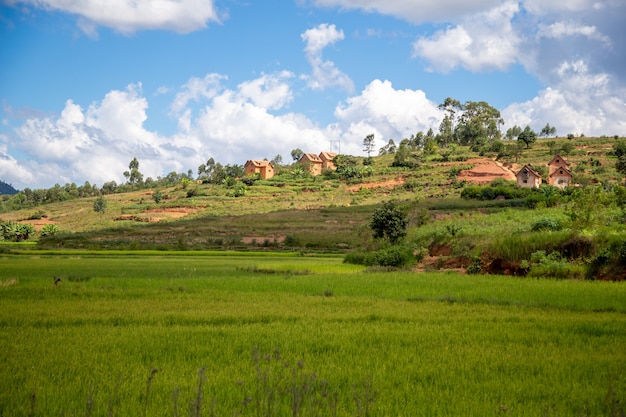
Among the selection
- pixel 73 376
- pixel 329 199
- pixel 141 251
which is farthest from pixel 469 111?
pixel 73 376

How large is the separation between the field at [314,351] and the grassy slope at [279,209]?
3588 cm

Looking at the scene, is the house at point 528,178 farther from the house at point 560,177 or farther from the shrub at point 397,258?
the shrub at point 397,258

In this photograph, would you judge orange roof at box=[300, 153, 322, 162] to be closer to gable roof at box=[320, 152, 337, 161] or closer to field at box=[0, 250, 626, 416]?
gable roof at box=[320, 152, 337, 161]

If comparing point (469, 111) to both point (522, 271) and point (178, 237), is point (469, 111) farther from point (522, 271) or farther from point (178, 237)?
point (522, 271)

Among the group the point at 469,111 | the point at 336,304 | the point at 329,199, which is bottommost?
the point at 336,304

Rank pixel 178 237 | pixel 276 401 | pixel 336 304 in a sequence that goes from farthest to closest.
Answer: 1. pixel 178 237
2. pixel 336 304
3. pixel 276 401

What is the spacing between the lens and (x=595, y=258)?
74.7 feet

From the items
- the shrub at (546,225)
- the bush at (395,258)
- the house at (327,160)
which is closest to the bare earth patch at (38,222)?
the house at (327,160)

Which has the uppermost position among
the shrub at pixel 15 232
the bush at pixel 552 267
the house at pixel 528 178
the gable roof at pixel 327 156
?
the gable roof at pixel 327 156

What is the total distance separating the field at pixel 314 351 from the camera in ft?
23.0

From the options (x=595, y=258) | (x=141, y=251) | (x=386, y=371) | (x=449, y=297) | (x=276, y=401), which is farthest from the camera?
(x=141, y=251)

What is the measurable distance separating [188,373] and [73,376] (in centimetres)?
165

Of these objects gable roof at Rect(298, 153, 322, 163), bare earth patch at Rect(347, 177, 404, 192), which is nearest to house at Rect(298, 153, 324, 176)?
gable roof at Rect(298, 153, 322, 163)

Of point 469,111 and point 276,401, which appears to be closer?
point 276,401
